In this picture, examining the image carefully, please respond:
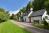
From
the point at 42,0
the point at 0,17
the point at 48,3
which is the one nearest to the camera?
the point at 48,3

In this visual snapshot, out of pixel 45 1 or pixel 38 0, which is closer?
pixel 45 1

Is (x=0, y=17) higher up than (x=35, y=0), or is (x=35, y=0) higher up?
(x=35, y=0)

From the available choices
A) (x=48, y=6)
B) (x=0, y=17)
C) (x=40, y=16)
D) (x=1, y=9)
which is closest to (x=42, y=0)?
(x=48, y=6)

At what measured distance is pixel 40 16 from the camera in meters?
48.7

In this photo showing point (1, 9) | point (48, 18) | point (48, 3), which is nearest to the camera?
point (48, 3)

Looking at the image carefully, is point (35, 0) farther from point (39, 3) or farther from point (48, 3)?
point (48, 3)

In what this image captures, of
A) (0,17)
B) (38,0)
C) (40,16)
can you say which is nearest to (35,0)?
(38,0)

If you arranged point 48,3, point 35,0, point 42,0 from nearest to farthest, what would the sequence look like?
point 48,3 < point 42,0 < point 35,0

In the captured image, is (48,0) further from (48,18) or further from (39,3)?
(48,18)

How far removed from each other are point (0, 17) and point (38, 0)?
20.5m

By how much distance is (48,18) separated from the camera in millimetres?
45938

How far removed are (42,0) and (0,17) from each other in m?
21.3

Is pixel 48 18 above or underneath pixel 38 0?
underneath

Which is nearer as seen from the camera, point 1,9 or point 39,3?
point 39,3
